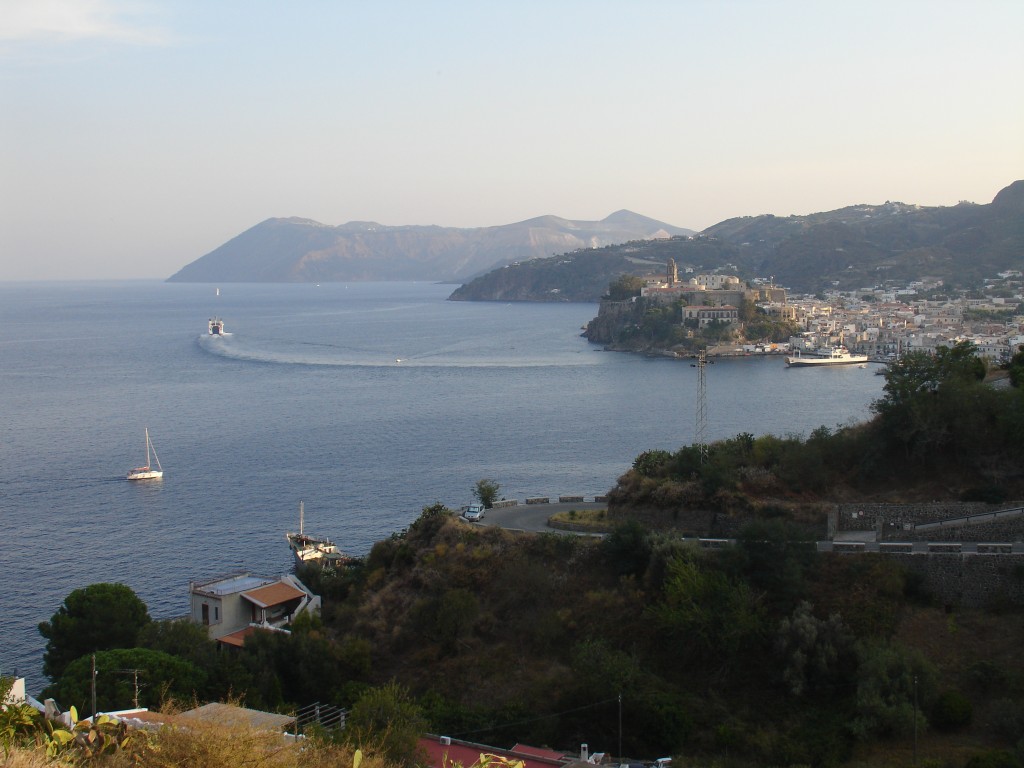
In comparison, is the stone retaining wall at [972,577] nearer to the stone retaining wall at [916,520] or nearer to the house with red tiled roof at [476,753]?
the stone retaining wall at [916,520]

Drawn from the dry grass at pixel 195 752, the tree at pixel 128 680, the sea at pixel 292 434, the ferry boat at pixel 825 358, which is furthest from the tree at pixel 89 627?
the ferry boat at pixel 825 358

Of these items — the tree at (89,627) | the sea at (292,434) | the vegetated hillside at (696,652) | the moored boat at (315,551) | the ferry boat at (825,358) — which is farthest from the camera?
the ferry boat at (825,358)

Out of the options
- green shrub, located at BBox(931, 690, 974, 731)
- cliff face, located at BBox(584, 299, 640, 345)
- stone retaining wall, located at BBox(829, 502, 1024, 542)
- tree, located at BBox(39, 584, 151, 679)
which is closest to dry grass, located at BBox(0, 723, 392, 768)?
green shrub, located at BBox(931, 690, 974, 731)

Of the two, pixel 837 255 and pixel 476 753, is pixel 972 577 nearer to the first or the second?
pixel 476 753

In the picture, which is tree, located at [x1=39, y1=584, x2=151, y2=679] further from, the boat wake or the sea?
the boat wake

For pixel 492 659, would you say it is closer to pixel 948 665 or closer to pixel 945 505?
pixel 948 665

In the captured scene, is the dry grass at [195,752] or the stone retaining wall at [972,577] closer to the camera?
the dry grass at [195,752]
